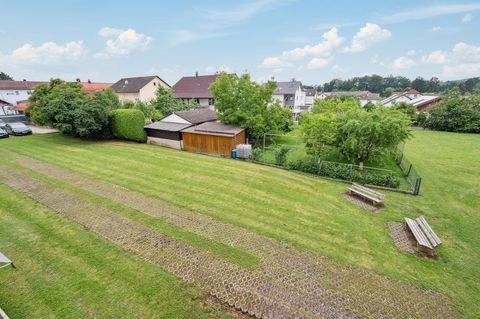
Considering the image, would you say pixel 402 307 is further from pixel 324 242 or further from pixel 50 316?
pixel 50 316

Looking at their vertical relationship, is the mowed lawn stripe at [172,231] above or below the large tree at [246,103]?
below

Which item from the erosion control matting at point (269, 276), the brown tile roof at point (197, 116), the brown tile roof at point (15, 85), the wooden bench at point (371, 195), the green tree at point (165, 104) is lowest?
the erosion control matting at point (269, 276)

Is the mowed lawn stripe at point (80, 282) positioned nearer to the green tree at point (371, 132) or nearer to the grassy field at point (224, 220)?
the grassy field at point (224, 220)

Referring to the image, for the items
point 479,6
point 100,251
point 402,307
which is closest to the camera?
point 402,307

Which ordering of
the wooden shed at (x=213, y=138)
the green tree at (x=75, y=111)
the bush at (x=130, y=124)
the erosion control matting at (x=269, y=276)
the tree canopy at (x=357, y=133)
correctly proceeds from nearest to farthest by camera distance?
the erosion control matting at (x=269, y=276) < the tree canopy at (x=357, y=133) < the wooden shed at (x=213, y=138) < the green tree at (x=75, y=111) < the bush at (x=130, y=124)

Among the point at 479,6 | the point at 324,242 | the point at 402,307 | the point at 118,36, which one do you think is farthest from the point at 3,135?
the point at 479,6

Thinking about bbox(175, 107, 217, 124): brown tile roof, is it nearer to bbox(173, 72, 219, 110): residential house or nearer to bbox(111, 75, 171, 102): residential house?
bbox(173, 72, 219, 110): residential house

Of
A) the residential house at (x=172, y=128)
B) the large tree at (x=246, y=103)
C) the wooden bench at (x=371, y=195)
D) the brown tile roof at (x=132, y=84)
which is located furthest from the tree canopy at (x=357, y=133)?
the brown tile roof at (x=132, y=84)
